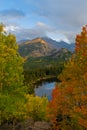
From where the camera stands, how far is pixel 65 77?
43.7 meters

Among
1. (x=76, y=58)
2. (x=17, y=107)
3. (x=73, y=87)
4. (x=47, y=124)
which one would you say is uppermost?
(x=76, y=58)

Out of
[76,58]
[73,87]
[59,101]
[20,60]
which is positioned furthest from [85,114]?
[20,60]

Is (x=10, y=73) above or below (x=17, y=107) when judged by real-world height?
above

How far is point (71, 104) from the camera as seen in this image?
4134cm

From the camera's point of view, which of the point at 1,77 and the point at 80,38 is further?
the point at 1,77

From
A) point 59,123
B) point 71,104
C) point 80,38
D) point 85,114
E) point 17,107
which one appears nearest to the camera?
point 85,114

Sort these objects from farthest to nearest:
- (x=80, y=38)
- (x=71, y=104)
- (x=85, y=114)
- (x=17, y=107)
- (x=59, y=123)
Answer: (x=59, y=123), (x=17, y=107), (x=71, y=104), (x=80, y=38), (x=85, y=114)

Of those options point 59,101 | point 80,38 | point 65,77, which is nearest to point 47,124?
point 59,101

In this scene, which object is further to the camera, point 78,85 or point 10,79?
point 10,79

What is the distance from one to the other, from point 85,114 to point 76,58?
6.91 meters

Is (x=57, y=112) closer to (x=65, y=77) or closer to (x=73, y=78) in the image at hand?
(x=65, y=77)

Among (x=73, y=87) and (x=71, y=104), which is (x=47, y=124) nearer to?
(x=71, y=104)

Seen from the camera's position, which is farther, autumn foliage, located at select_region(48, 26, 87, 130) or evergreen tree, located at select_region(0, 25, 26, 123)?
evergreen tree, located at select_region(0, 25, 26, 123)

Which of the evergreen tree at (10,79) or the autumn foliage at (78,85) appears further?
the evergreen tree at (10,79)
